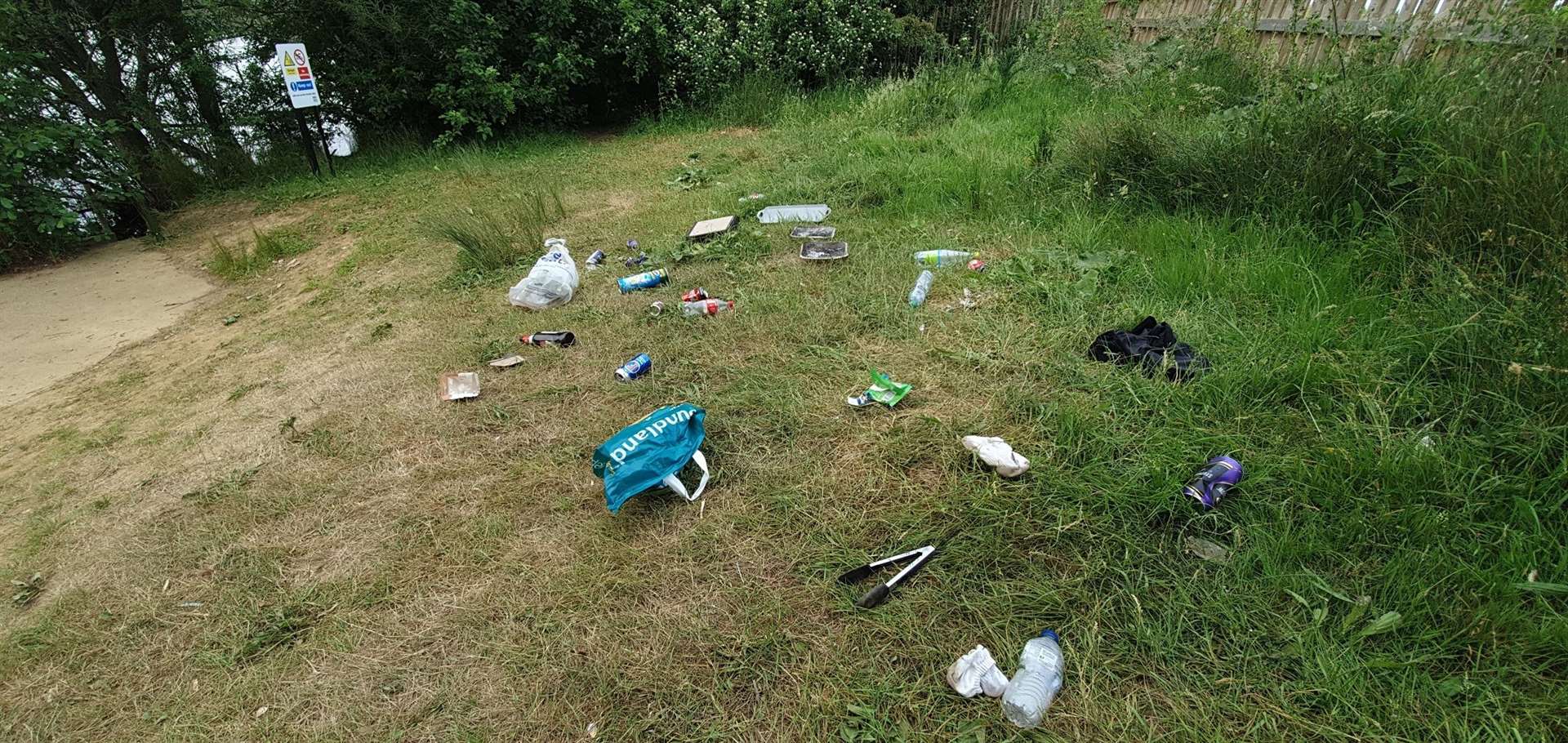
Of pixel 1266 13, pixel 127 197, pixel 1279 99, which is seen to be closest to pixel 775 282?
pixel 1279 99

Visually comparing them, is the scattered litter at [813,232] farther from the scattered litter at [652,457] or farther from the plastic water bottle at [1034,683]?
the plastic water bottle at [1034,683]

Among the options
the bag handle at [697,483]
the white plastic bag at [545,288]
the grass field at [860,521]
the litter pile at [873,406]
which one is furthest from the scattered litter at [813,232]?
the bag handle at [697,483]

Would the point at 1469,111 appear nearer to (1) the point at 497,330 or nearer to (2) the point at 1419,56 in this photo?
(2) the point at 1419,56

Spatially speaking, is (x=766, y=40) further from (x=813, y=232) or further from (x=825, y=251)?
(x=825, y=251)

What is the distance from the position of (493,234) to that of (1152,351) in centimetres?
366

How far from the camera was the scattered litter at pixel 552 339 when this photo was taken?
117 inches

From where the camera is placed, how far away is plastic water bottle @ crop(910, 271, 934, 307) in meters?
2.87

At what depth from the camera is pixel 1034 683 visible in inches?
54.1

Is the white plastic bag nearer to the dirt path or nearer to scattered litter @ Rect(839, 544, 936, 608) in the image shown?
scattered litter @ Rect(839, 544, 936, 608)

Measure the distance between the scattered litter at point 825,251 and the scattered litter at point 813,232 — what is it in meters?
0.16

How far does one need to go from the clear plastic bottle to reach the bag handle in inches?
43.8

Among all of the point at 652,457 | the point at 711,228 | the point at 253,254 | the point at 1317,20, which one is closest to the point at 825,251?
the point at 711,228

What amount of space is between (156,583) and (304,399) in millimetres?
1044

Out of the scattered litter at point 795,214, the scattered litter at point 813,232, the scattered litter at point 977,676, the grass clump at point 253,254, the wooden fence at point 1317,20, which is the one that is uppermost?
the wooden fence at point 1317,20
